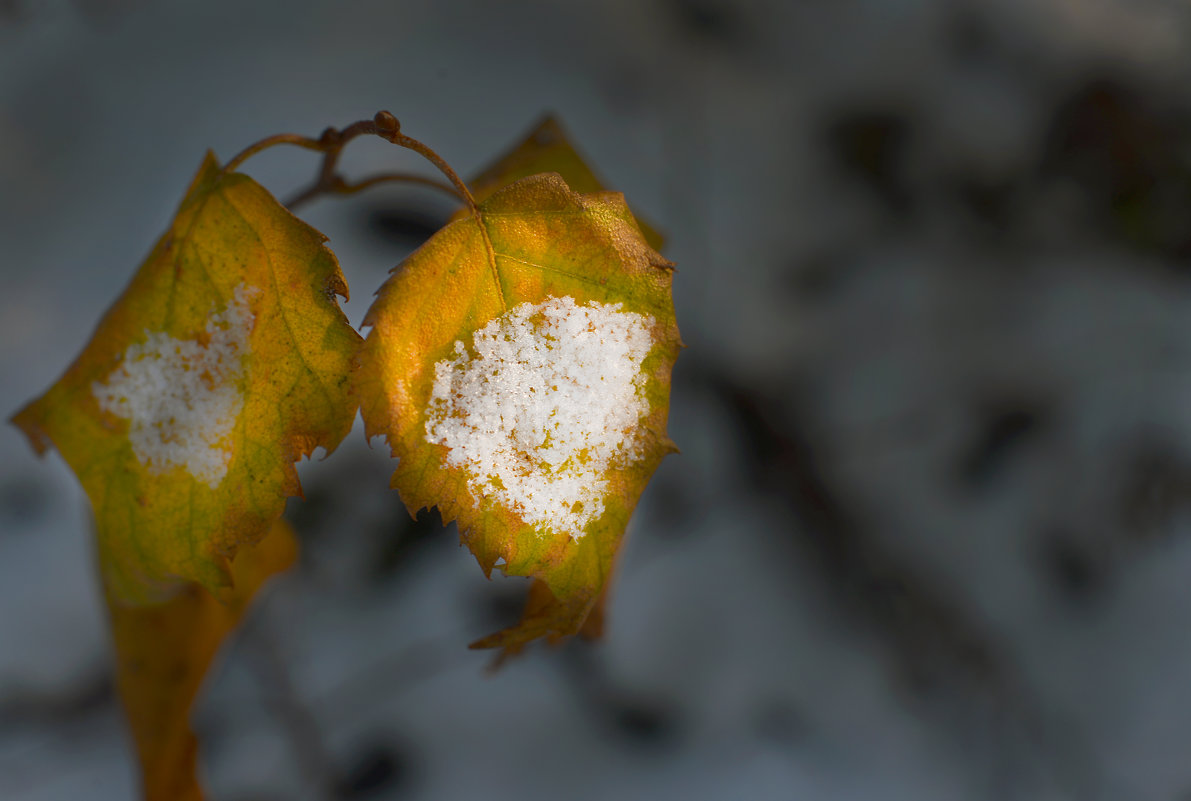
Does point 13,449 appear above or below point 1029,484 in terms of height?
above

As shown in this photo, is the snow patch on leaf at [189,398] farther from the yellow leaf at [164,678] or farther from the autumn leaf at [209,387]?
the yellow leaf at [164,678]

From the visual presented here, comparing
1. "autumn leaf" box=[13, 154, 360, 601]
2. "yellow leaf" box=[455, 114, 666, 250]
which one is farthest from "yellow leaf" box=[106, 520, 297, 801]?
"yellow leaf" box=[455, 114, 666, 250]

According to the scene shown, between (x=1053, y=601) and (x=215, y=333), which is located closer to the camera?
(x=215, y=333)

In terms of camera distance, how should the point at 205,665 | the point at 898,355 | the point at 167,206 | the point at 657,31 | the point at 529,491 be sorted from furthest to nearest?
1. the point at 898,355
2. the point at 657,31
3. the point at 167,206
4. the point at 205,665
5. the point at 529,491

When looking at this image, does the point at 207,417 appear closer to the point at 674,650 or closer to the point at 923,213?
the point at 674,650

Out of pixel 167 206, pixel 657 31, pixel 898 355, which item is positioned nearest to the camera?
pixel 167 206

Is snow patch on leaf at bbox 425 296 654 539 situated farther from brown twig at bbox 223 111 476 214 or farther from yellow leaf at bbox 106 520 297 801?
yellow leaf at bbox 106 520 297 801

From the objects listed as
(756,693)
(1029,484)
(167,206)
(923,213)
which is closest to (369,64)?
(167,206)
